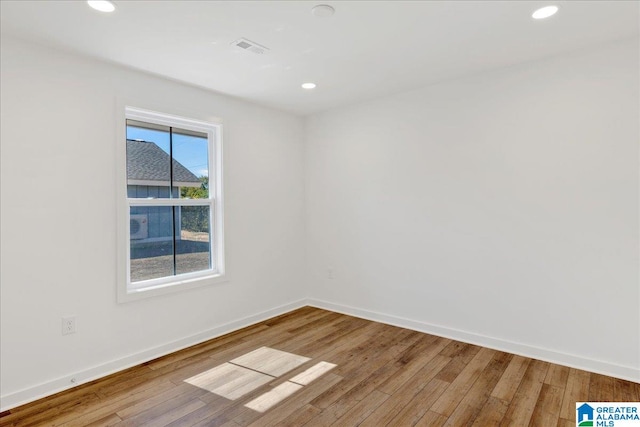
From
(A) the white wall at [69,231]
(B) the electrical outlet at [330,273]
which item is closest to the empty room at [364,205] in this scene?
(A) the white wall at [69,231]

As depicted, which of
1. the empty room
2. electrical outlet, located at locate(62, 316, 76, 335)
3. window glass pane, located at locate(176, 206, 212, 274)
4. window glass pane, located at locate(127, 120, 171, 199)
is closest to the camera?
the empty room

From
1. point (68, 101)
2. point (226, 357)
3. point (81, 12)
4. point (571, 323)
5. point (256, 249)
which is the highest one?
point (81, 12)

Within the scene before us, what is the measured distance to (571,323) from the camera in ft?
9.21

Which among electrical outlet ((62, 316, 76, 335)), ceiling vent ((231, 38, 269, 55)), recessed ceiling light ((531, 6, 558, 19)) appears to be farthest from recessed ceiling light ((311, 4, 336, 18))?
electrical outlet ((62, 316, 76, 335))

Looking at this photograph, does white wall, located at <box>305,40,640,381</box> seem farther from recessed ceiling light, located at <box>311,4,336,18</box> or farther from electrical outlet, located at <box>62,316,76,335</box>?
electrical outlet, located at <box>62,316,76,335</box>

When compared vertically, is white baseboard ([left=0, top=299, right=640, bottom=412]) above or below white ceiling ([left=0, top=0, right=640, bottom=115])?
below

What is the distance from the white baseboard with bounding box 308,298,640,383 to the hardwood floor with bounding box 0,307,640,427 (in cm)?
7

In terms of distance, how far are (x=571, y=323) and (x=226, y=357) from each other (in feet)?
9.62

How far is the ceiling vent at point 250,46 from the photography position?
249 centimetres

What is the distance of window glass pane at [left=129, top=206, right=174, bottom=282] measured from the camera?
10.1 feet

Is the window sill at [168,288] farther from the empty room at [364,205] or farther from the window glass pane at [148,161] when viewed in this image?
the window glass pane at [148,161]

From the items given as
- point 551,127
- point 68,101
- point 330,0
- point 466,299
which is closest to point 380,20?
point 330,0

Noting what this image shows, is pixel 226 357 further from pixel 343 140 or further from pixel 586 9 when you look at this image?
pixel 586 9

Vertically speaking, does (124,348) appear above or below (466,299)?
below
